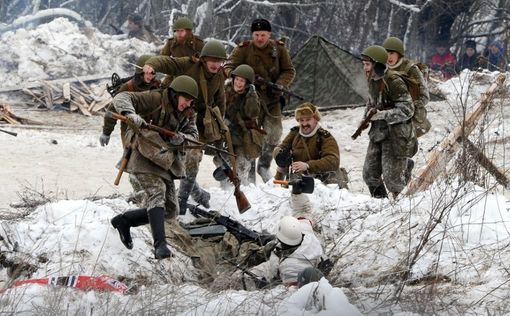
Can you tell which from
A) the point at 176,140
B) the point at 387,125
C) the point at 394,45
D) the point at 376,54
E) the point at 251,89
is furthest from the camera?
the point at 251,89

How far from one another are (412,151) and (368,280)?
2.46m

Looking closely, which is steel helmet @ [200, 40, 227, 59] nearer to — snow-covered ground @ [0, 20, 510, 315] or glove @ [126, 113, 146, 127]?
snow-covered ground @ [0, 20, 510, 315]

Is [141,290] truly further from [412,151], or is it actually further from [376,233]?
[412,151]

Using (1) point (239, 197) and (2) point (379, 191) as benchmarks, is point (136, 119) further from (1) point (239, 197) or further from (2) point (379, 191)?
(2) point (379, 191)

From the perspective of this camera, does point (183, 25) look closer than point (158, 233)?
No

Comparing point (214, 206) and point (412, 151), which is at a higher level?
point (412, 151)

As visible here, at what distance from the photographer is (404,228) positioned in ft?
20.7

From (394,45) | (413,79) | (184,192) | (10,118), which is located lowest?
(10,118)

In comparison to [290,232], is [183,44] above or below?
above

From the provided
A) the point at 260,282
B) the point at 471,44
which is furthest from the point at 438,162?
the point at 471,44

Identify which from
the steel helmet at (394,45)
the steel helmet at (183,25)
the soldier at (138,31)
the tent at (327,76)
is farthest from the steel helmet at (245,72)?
the soldier at (138,31)

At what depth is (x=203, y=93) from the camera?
7.74 m

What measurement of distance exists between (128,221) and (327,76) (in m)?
Result: 9.67

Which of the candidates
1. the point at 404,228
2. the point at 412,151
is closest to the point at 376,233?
the point at 404,228
